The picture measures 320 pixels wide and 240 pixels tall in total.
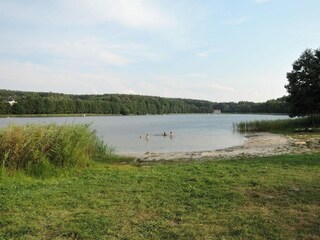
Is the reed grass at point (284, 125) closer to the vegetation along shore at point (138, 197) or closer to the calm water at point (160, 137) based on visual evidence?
the calm water at point (160, 137)

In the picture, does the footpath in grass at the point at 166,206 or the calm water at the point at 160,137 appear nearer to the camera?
the footpath in grass at the point at 166,206

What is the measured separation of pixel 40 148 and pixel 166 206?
638cm

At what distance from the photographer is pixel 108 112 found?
130 m

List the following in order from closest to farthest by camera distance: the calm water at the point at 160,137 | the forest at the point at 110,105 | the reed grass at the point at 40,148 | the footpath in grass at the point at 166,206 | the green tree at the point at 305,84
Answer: the footpath in grass at the point at 166,206 → the reed grass at the point at 40,148 → the calm water at the point at 160,137 → the green tree at the point at 305,84 → the forest at the point at 110,105

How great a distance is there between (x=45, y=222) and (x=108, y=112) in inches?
4957

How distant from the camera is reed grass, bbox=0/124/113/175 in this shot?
10.8 m

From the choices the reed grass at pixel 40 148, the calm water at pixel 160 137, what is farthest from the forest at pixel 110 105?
the reed grass at pixel 40 148

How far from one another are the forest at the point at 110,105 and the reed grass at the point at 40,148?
56.5m

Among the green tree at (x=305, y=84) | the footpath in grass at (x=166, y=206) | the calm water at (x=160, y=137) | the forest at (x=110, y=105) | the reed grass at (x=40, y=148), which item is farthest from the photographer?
the forest at (x=110, y=105)

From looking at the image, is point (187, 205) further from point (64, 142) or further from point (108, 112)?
point (108, 112)

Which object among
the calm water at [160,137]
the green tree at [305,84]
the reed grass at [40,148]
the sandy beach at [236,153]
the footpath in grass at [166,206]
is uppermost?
the green tree at [305,84]

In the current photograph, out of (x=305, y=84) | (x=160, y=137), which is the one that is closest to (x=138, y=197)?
(x=160, y=137)

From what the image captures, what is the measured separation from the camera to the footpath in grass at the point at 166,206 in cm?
517

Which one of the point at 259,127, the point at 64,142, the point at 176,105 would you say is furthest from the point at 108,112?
the point at 64,142
